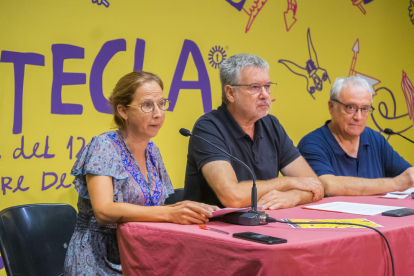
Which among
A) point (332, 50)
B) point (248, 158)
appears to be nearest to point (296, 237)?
point (248, 158)

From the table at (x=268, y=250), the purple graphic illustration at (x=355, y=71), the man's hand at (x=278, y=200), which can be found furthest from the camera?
the purple graphic illustration at (x=355, y=71)

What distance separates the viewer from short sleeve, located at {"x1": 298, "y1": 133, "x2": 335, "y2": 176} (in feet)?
7.82

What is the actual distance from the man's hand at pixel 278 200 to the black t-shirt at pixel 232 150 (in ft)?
0.85

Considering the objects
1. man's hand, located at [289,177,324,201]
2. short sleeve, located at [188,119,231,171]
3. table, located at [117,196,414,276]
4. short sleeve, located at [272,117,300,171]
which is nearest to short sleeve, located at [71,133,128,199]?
table, located at [117,196,414,276]

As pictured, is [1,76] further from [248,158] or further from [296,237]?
[296,237]

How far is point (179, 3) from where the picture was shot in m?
2.97

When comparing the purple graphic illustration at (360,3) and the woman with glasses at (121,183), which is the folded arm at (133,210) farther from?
the purple graphic illustration at (360,3)

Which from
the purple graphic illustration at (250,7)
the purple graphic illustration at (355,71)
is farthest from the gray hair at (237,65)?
the purple graphic illustration at (355,71)

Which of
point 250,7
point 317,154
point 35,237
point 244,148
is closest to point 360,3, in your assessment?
point 250,7

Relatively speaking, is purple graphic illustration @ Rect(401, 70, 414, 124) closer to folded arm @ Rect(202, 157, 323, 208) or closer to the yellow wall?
the yellow wall

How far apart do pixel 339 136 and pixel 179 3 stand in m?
1.45

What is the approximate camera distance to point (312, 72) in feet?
12.0

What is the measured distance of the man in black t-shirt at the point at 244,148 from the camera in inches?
72.9

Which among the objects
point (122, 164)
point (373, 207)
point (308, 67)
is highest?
point (308, 67)
